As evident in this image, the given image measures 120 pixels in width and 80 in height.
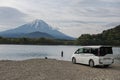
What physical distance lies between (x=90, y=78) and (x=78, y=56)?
1162cm

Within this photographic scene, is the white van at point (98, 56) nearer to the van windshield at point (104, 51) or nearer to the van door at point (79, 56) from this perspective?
the van windshield at point (104, 51)

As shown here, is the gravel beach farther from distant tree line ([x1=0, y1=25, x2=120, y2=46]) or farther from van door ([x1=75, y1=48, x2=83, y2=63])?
distant tree line ([x1=0, y1=25, x2=120, y2=46])

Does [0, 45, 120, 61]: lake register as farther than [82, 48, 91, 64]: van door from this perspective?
Yes

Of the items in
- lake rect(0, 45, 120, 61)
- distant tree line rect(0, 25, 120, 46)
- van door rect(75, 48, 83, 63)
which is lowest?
lake rect(0, 45, 120, 61)

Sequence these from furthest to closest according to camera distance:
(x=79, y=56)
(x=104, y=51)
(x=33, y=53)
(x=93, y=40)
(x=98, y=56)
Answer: (x=93, y=40) < (x=33, y=53) < (x=79, y=56) < (x=104, y=51) < (x=98, y=56)

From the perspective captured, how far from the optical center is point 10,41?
7510 inches

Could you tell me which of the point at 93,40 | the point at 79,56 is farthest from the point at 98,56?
the point at 93,40

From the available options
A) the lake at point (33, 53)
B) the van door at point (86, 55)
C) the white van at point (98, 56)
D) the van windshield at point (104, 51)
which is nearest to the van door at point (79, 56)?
the van door at point (86, 55)

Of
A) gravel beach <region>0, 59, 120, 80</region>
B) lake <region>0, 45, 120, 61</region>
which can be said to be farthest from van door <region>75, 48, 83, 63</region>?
lake <region>0, 45, 120, 61</region>

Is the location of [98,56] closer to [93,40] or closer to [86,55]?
[86,55]

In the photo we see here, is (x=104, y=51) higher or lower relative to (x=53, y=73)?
higher

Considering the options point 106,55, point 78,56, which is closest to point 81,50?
point 78,56

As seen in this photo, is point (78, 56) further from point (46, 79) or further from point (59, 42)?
point (59, 42)

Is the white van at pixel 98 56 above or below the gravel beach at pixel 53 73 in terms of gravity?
above
